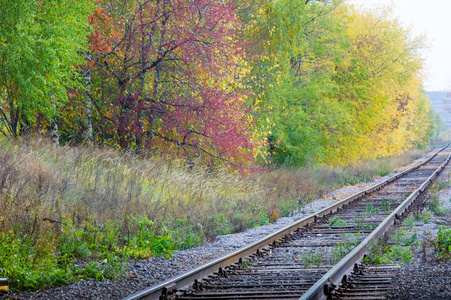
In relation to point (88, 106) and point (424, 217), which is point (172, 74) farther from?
point (424, 217)

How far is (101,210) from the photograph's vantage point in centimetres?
894

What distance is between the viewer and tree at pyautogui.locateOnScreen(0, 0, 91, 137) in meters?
9.69

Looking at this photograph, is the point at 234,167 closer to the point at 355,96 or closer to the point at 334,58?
the point at 334,58

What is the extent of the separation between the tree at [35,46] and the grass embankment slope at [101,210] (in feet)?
4.11

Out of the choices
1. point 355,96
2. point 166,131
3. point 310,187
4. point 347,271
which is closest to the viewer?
point 347,271

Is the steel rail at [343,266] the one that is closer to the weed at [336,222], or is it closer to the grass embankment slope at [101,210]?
the weed at [336,222]

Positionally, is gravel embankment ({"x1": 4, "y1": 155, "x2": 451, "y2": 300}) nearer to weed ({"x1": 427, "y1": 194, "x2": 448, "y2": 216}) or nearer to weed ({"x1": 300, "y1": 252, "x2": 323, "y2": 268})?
weed ({"x1": 300, "y1": 252, "x2": 323, "y2": 268})

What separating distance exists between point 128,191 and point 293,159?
51.2 ft

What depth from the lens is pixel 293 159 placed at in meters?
24.9

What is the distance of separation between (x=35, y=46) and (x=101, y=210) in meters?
3.69

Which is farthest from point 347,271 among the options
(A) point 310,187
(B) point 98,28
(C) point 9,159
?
(A) point 310,187

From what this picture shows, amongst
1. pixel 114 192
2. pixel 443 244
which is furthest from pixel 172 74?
pixel 443 244

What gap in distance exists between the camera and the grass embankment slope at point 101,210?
6.79m

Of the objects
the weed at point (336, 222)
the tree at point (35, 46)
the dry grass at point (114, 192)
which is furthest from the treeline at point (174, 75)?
the weed at point (336, 222)
